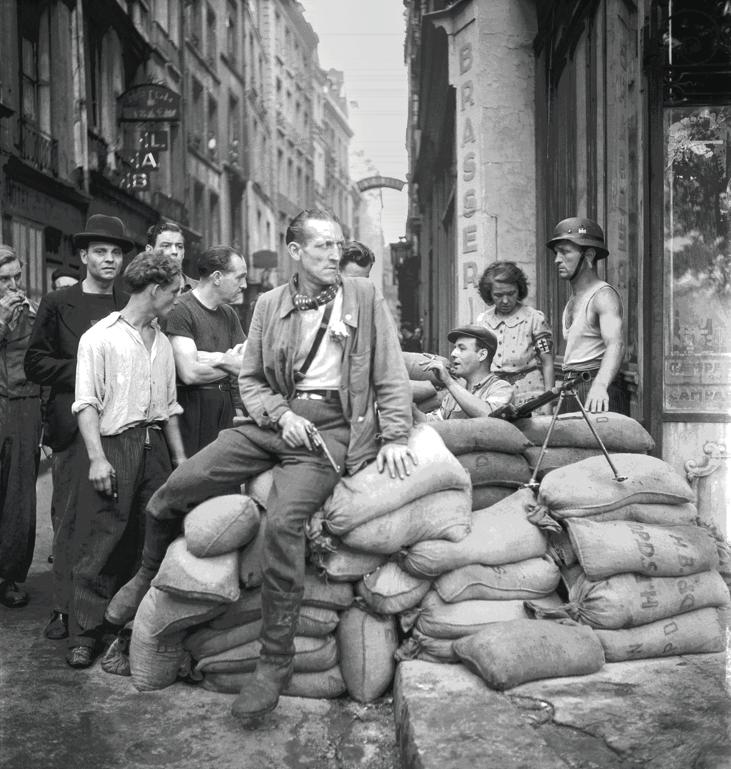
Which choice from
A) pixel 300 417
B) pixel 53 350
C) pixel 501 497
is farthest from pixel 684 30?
pixel 53 350

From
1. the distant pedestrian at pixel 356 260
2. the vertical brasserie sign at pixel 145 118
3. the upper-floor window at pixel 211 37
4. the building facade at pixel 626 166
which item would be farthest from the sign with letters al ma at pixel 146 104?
the distant pedestrian at pixel 356 260

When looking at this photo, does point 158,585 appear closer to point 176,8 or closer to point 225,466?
point 225,466

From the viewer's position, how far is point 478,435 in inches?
177

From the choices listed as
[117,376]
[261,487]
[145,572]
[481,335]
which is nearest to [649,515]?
[481,335]

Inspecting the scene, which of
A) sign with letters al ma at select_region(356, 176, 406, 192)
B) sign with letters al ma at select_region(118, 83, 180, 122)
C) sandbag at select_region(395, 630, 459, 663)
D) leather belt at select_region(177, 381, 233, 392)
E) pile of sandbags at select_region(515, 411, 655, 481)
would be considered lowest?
sandbag at select_region(395, 630, 459, 663)

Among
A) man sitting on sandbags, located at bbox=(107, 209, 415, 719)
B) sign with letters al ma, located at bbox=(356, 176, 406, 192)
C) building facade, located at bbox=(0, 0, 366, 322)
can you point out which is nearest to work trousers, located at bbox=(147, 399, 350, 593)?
man sitting on sandbags, located at bbox=(107, 209, 415, 719)

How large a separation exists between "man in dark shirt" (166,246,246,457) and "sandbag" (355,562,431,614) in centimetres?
147

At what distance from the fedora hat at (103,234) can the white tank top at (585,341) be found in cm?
245

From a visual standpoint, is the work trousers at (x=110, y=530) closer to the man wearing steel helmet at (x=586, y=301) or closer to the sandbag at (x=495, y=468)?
the sandbag at (x=495, y=468)

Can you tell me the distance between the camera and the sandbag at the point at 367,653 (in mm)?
4102

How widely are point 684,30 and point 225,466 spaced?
12.3 ft

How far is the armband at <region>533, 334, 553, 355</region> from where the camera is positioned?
240 inches

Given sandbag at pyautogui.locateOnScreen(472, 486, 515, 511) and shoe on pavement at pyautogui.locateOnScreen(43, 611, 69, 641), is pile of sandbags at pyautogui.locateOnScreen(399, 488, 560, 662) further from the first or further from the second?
shoe on pavement at pyautogui.locateOnScreen(43, 611, 69, 641)

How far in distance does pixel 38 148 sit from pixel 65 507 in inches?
468
